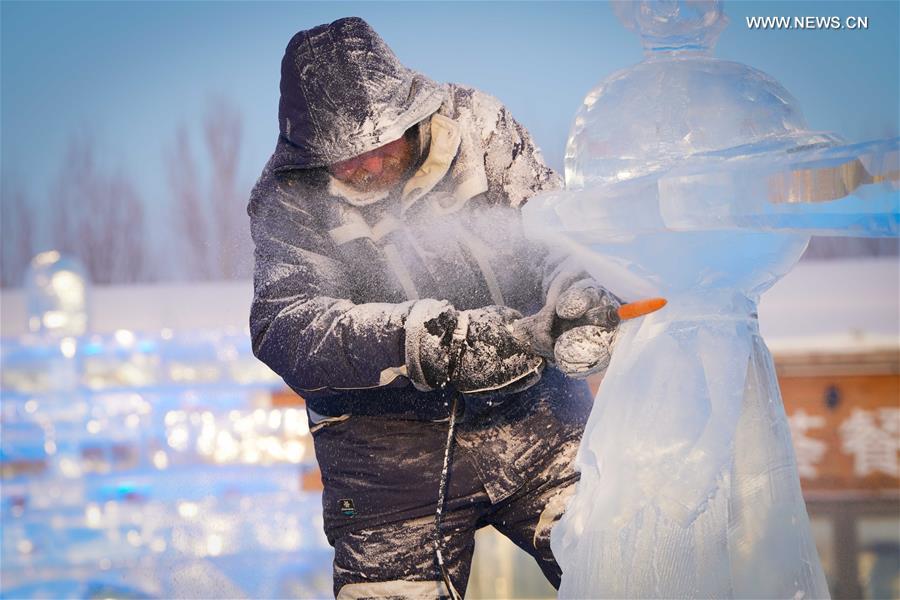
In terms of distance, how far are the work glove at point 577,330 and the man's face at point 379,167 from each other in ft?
1.21

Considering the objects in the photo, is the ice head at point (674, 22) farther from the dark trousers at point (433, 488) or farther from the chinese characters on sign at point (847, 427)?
the chinese characters on sign at point (847, 427)

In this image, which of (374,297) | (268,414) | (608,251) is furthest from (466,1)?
(268,414)

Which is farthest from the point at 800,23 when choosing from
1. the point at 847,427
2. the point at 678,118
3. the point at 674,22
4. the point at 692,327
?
the point at 847,427

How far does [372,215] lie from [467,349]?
0.33 metres

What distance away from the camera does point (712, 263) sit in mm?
1450

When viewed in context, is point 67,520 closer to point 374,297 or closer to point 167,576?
point 167,576

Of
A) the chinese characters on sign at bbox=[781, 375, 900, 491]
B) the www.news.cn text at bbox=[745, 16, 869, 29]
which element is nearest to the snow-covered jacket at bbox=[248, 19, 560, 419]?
the www.news.cn text at bbox=[745, 16, 869, 29]

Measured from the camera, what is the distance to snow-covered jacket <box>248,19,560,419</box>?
1.67 metres

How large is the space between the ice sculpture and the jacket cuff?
0.69 ft

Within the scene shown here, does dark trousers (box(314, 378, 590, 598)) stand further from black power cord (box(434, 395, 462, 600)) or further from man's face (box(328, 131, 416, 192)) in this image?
man's face (box(328, 131, 416, 192))

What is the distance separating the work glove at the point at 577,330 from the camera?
1457 millimetres

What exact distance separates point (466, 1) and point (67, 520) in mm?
2875

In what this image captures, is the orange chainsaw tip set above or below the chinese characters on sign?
above

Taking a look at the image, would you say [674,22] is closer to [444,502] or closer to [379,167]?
[379,167]
